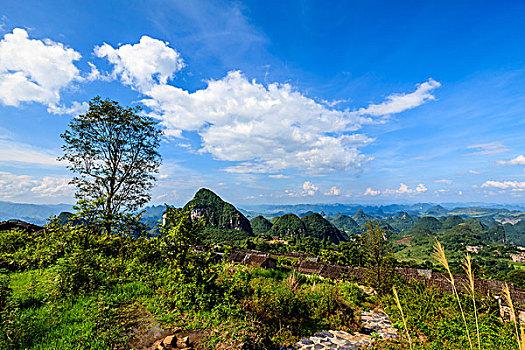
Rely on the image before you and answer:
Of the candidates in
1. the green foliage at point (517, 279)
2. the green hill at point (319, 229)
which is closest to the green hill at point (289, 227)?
the green hill at point (319, 229)

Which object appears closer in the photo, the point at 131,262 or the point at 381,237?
the point at 131,262

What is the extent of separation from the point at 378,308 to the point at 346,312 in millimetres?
3549

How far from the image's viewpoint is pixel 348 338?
7.13 m

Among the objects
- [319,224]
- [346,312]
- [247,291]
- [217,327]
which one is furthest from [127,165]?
[319,224]

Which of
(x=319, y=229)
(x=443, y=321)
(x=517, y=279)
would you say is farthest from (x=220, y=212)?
(x=443, y=321)

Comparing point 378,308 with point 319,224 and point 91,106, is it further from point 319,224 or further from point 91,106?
point 319,224

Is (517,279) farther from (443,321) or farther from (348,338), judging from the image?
(348,338)

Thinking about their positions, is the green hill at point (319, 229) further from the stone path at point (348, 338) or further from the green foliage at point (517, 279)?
the stone path at point (348, 338)

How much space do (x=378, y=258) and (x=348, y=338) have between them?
594cm

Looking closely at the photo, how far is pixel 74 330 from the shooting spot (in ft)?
14.4

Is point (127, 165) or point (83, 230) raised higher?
point (127, 165)

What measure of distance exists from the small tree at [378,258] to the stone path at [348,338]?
110 inches

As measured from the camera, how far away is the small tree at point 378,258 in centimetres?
1166

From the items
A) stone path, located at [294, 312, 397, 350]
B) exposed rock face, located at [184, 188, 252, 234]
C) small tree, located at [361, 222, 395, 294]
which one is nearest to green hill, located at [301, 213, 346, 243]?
exposed rock face, located at [184, 188, 252, 234]
